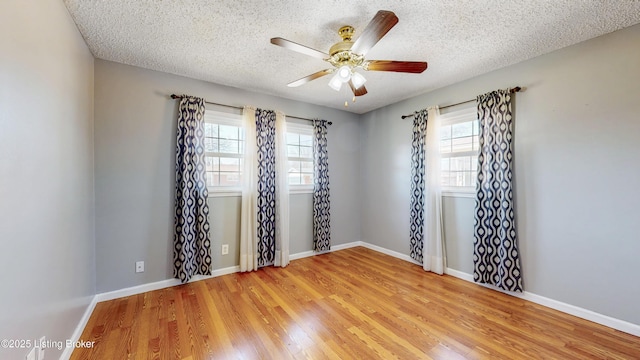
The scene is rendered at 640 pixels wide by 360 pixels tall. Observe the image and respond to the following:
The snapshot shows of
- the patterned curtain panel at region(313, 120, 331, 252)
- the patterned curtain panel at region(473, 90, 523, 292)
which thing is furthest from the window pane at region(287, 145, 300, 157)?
the patterned curtain panel at region(473, 90, 523, 292)

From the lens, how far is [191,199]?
2893 mm

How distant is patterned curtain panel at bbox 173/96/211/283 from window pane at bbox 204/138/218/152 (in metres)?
0.19

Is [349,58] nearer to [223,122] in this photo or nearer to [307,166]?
[223,122]

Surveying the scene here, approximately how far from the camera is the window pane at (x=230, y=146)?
10.8 ft

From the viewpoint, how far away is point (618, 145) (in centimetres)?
208

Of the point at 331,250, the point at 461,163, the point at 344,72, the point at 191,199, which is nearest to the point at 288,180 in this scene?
the point at 191,199

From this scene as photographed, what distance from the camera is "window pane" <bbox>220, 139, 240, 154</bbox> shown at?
3307 millimetres

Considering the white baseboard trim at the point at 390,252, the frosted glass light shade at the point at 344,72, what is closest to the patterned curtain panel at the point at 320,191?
the white baseboard trim at the point at 390,252

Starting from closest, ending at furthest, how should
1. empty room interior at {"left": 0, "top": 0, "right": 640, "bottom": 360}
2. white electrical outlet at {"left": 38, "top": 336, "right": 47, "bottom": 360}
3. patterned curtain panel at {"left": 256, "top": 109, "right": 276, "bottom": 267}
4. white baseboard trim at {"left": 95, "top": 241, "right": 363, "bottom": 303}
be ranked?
white electrical outlet at {"left": 38, "top": 336, "right": 47, "bottom": 360}, empty room interior at {"left": 0, "top": 0, "right": 640, "bottom": 360}, white baseboard trim at {"left": 95, "top": 241, "right": 363, "bottom": 303}, patterned curtain panel at {"left": 256, "top": 109, "right": 276, "bottom": 267}

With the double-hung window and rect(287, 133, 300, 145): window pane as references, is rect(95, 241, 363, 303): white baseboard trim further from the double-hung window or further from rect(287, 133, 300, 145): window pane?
rect(287, 133, 300, 145): window pane

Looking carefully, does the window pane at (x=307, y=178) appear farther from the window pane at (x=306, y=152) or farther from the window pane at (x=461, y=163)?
the window pane at (x=461, y=163)

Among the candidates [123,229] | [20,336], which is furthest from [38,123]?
[123,229]

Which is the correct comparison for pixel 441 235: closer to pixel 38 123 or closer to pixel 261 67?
pixel 261 67

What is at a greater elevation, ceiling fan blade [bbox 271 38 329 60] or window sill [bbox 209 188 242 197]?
ceiling fan blade [bbox 271 38 329 60]
